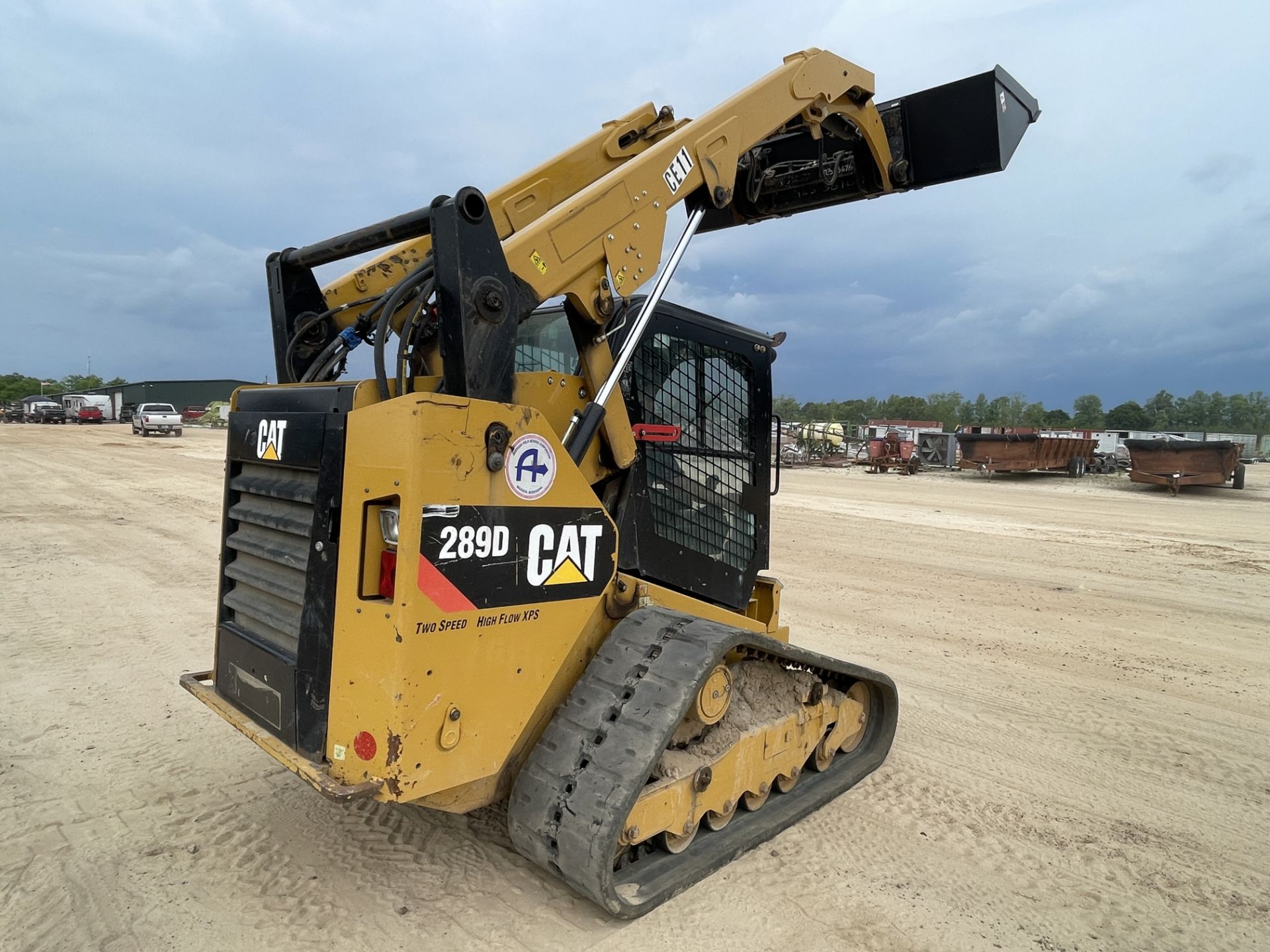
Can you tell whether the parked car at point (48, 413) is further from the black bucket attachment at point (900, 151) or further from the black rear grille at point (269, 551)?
the black bucket attachment at point (900, 151)

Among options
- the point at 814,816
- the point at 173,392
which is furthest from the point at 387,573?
the point at 173,392

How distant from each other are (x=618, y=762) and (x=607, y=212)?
209 cm

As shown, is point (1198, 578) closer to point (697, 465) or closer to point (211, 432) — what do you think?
point (697, 465)

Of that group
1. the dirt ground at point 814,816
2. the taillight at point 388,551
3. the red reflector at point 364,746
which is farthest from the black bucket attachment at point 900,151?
the red reflector at point 364,746

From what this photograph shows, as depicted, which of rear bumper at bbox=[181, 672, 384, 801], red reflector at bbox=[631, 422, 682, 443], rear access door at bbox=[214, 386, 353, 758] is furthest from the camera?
red reflector at bbox=[631, 422, 682, 443]

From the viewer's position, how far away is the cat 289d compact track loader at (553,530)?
261 cm

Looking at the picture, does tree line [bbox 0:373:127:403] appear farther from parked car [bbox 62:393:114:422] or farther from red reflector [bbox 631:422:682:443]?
red reflector [bbox 631:422:682:443]

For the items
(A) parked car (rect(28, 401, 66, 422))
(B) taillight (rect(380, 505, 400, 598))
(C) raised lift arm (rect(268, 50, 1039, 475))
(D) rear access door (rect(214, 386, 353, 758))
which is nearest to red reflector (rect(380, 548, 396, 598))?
(B) taillight (rect(380, 505, 400, 598))

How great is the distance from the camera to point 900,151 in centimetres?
460

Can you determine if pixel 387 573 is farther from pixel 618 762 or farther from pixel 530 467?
pixel 618 762

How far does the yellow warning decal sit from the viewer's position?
291cm

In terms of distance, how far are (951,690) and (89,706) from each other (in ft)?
18.9

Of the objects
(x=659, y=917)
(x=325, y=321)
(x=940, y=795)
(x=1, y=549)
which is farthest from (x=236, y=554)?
(x=1, y=549)

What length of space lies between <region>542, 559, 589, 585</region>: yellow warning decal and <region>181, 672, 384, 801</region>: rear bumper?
878mm
